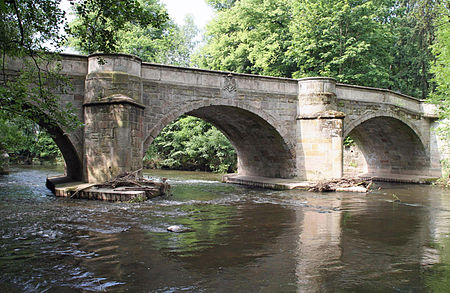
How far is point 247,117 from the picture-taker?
577 inches

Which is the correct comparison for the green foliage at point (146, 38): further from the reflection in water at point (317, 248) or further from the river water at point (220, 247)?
the reflection in water at point (317, 248)

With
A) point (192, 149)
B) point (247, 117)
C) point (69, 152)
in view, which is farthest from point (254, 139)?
point (192, 149)

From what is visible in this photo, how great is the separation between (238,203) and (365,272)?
20.0ft

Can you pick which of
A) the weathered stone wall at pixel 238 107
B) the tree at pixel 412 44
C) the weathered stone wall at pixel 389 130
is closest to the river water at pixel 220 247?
the weathered stone wall at pixel 238 107

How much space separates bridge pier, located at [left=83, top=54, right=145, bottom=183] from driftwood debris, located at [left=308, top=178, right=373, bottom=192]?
613 cm

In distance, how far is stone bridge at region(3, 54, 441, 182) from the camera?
35.4 feet

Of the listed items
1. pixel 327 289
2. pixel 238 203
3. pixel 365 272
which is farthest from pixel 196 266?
pixel 238 203

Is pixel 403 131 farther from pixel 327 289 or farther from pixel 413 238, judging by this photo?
pixel 327 289

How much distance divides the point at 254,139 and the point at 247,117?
6.20ft

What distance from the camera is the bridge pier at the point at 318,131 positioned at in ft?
45.5

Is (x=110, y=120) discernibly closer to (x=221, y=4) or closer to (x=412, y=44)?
(x=412, y=44)

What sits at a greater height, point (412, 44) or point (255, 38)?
point (255, 38)

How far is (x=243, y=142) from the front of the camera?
57.3ft

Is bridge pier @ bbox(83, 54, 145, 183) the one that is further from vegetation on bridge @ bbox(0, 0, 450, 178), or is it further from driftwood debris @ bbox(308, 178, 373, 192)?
driftwood debris @ bbox(308, 178, 373, 192)
